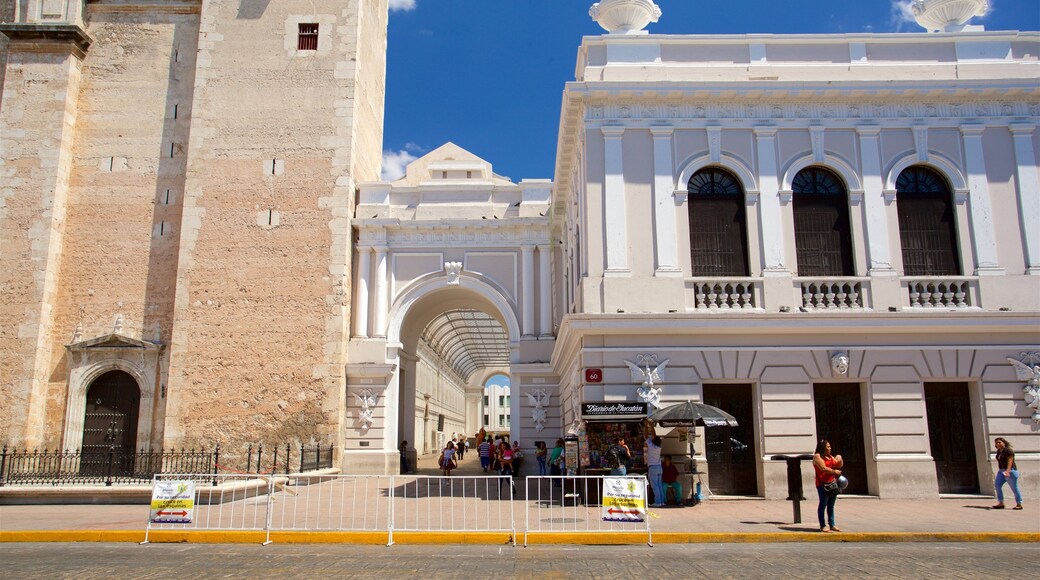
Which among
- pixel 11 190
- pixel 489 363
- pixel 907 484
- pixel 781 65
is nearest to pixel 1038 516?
pixel 907 484

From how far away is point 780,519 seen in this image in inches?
505

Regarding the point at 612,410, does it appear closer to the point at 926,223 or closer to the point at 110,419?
the point at 926,223

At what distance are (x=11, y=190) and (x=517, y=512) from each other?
74.8 feet

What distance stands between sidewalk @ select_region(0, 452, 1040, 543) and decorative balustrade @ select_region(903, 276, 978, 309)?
4.02 metres

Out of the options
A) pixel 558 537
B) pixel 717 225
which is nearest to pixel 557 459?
pixel 717 225

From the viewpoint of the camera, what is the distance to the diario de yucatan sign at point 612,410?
1481 cm

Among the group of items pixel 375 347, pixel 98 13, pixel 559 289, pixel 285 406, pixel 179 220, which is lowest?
pixel 285 406

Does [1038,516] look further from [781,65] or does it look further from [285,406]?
[285,406]

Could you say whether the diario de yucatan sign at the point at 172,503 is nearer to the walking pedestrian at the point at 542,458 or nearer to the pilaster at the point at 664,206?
the pilaster at the point at 664,206

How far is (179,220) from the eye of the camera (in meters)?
27.3

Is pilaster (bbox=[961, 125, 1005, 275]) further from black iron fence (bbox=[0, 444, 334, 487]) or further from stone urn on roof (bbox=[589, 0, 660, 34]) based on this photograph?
black iron fence (bbox=[0, 444, 334, 487])

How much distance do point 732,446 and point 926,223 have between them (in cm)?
666

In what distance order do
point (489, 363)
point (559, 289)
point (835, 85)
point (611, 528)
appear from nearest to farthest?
point (611, 528), point (835, 85), point (559, 289), point (489, 363)

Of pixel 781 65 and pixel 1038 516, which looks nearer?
pixel 1038 516
